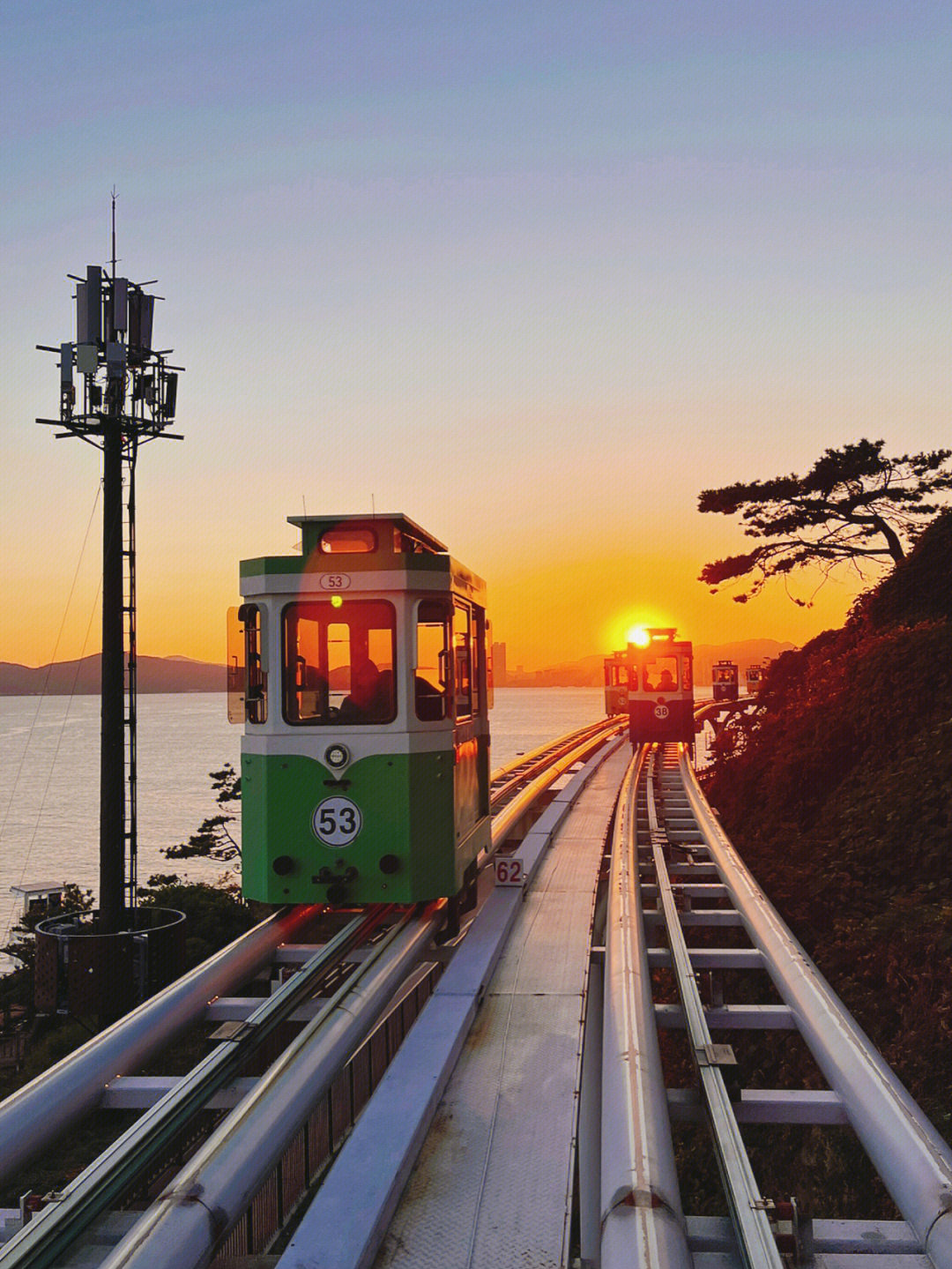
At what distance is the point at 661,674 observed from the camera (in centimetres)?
3023

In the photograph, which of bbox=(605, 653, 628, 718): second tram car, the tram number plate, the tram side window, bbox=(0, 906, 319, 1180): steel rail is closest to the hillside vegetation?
the tram number plate

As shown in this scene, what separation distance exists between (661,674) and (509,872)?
821 inches

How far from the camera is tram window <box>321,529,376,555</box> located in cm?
799

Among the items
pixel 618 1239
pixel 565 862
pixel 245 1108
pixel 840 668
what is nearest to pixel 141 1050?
pixel 245 1108

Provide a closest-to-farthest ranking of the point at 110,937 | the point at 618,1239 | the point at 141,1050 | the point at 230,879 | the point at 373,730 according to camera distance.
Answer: the point at 618,1239
the point at 141,1050
the point at 373,730
the point at 110,937
the point at 230,879

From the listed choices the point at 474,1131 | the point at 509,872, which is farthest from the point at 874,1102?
the point at 509,872

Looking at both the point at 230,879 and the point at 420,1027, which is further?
the point at 230,879

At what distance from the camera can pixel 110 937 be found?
1509cm

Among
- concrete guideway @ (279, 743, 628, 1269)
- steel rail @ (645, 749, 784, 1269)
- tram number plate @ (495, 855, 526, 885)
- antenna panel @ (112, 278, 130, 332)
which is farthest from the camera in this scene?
antenna panel @ (112, 278, 130, 332)

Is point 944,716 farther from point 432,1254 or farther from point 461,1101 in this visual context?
point 432,1254

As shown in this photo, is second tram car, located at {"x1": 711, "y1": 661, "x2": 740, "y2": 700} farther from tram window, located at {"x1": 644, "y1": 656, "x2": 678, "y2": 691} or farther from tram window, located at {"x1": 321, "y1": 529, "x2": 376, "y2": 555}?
tram window, located at {"x1": 321, "y1": 529, "x2": 376, "y2": 555}

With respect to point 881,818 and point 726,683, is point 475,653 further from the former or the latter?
point 726,683

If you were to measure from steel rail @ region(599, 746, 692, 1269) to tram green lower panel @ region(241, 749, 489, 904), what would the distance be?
1.73 m

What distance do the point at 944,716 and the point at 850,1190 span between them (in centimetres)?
785
